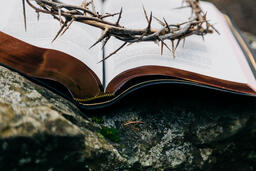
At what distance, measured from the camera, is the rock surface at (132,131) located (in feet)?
3.34

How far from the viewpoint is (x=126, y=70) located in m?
1.56

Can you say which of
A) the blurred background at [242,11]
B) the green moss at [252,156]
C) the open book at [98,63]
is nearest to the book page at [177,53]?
the open book at [98,63]

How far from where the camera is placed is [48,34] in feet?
5.37

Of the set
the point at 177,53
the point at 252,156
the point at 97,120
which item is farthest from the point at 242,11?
the point at 97,120

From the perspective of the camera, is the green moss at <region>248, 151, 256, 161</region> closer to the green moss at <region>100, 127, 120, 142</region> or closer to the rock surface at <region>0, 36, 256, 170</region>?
the rock surface at <region>0, 36, 256, 170</region>

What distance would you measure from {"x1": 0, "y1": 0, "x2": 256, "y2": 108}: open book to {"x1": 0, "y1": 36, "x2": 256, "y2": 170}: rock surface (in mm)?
107

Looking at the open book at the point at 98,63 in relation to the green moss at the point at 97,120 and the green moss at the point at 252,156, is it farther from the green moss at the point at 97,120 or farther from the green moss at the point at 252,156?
the green moss at the point at 252,156

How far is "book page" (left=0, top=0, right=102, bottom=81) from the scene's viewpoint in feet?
5.10

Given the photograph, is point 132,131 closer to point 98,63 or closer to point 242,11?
point 98,63

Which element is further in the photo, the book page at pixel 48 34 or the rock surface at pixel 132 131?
the book page at pixel 48 34

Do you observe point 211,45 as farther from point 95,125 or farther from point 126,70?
point 95,125

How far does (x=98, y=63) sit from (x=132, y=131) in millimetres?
538

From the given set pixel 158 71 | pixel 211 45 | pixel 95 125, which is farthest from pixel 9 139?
pixel 211 45

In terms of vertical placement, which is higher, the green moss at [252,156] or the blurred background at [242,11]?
the blurred background at [242,11]
